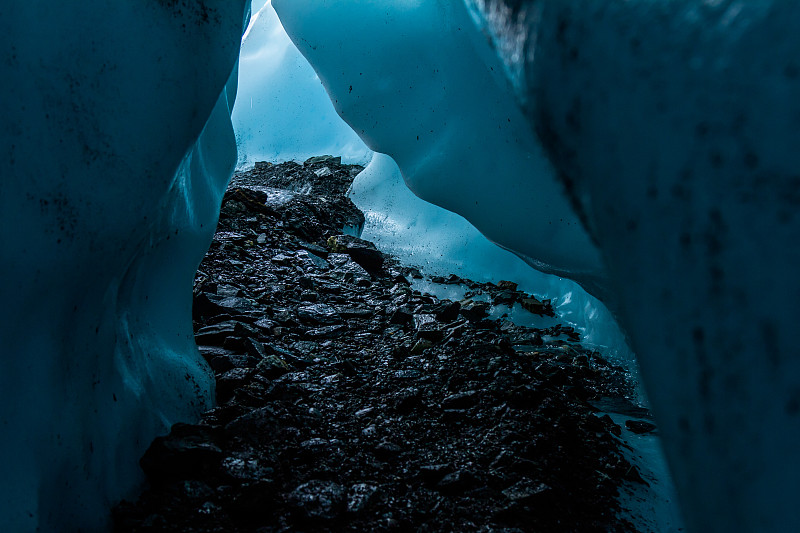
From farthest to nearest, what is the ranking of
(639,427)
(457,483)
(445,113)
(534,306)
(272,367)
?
(534,306)
(445,113)
(639,427)
(272,367)
(457,483)

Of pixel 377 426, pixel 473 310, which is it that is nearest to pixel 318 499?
pixel 377 426

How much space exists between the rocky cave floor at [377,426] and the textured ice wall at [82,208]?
0.88 feet

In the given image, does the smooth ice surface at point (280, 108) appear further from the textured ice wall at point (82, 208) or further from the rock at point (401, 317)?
the textured ice wall at point (82, 208)

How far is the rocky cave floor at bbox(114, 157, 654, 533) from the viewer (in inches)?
64.4

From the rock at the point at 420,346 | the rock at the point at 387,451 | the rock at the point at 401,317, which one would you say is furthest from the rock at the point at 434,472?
the rock at the point at 401,317

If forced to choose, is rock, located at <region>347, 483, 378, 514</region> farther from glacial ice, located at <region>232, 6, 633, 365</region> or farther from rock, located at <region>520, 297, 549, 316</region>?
rock, located at <region>520, 297, 549, 316</region>

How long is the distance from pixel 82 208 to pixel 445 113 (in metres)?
2.62

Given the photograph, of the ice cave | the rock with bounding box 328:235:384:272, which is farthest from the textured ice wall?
the rock with bounding box 328:235:384:272

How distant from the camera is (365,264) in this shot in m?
5.45

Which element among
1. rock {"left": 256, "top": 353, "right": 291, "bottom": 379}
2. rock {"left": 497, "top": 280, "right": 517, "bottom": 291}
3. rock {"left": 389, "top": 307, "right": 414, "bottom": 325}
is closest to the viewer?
rock {"left": 256, "top": 353, "right": 291, "bottom": 379}

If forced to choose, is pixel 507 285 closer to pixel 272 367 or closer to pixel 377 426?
pixel 272 367

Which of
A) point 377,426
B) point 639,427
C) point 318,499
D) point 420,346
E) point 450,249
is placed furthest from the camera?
point 450,249

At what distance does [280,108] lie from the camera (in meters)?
9.77

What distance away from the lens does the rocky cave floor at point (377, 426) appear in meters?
1.64
